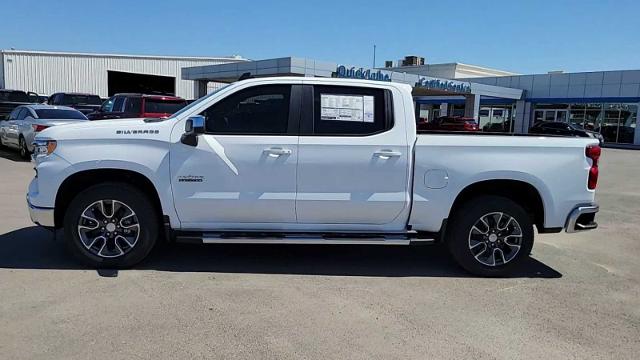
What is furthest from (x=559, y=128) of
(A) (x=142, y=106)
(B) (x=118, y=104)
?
(B) (x=118, y=104)

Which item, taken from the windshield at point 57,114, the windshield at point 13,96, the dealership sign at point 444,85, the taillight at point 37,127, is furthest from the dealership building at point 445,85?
the taillight at point 37,127

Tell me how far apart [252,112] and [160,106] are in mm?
10851

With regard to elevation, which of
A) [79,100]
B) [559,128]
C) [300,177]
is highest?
[79,100]

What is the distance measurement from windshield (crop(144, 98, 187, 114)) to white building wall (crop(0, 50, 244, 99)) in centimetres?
2949

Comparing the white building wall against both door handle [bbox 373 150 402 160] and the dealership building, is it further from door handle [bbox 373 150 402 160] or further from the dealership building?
door handle [bbox 373 150 402 160]

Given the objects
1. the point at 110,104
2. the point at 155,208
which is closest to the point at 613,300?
the point at 155,208

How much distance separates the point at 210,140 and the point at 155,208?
3.02 ft

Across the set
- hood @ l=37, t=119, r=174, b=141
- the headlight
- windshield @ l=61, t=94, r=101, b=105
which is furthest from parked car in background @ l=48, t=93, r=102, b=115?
hood @ l=37, t=119, r=174, b=141

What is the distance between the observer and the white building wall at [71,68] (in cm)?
3869

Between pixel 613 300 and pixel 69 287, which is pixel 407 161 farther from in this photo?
pixel 69 287

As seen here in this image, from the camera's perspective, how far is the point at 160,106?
15.2m

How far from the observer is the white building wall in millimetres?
38688

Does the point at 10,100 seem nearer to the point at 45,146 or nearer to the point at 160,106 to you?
the point at 160,106

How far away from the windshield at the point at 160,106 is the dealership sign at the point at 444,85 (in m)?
22.0
